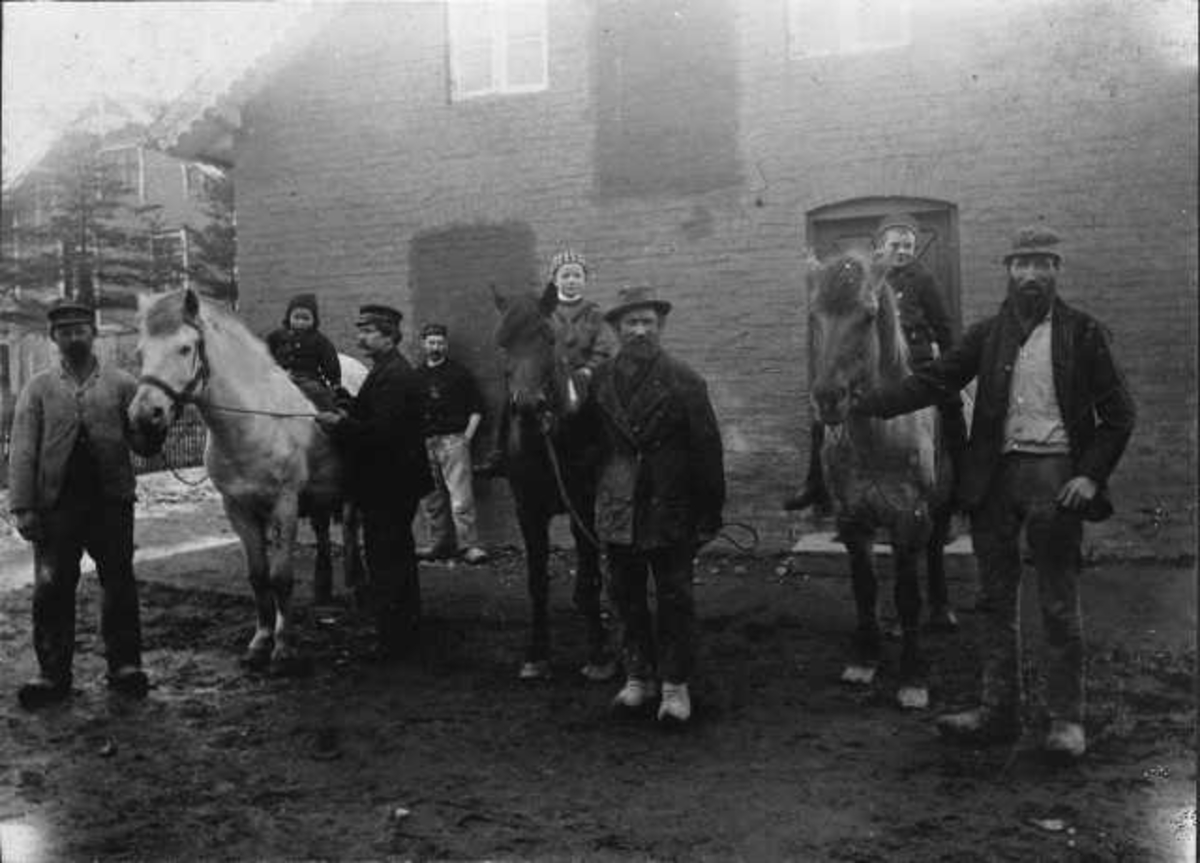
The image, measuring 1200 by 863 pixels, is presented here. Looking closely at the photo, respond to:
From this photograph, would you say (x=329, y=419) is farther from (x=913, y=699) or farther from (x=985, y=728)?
(x=985, y=728)

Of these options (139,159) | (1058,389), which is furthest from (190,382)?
(139,159)

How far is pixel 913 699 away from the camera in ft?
15.9

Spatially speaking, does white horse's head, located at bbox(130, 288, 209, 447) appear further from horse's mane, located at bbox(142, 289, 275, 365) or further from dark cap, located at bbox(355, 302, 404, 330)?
dark cap, located at bbox(355, 302, 404, 330)

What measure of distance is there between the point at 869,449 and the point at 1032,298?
1244 millimetres

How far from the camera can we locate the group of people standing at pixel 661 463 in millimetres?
4152

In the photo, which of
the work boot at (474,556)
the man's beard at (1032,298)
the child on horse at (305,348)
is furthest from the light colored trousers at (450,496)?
the man's beard at (1032,298)

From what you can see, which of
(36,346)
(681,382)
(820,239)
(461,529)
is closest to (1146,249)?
(820,239)

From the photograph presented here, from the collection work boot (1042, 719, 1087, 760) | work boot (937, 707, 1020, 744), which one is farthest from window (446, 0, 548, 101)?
work boot (1042, 719, 1087, 760)

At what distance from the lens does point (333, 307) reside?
402 inches

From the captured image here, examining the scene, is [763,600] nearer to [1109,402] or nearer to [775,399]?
[775,399]

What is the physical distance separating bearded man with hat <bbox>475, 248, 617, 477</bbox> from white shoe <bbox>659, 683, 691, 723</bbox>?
5.17ft

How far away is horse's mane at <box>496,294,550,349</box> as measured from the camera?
16.7 feet

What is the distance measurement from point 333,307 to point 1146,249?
7.73m

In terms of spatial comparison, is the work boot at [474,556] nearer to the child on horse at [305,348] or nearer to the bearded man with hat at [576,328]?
the child on horse at [305,348]
